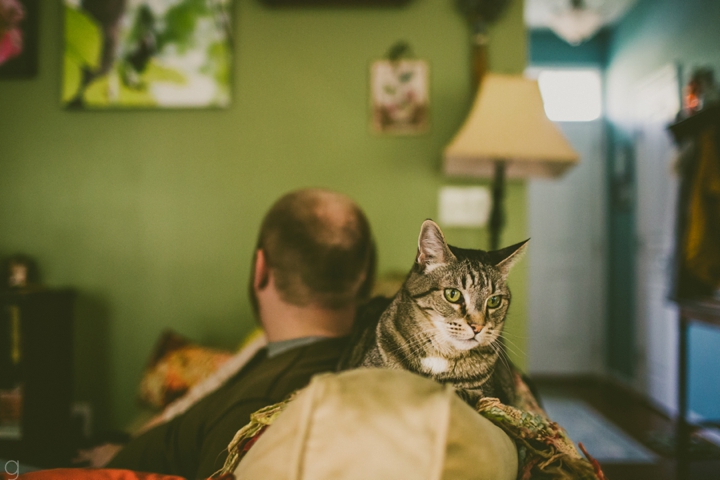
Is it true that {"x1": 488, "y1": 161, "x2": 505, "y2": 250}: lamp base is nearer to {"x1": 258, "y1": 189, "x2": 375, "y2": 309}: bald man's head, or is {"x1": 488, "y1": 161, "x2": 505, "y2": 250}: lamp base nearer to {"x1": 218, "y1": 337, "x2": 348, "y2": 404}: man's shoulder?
{"x1": 258, "y1": 189, "x2": 375, "y2": 309}: bald man's head

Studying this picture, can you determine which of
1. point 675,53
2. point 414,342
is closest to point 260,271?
point 414,342

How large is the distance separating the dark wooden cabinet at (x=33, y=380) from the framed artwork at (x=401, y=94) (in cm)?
160

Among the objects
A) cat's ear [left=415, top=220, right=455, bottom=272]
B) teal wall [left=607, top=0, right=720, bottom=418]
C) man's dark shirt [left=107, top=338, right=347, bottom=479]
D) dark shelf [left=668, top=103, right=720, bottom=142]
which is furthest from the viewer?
teal wall [left=607, top=0, right=720, bottom=418]

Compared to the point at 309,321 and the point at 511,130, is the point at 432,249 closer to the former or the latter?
the point at 309,321

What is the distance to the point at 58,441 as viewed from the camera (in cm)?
167

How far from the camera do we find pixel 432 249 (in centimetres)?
49

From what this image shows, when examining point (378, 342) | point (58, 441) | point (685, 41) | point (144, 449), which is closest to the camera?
point (378, 342)

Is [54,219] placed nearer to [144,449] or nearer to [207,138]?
[207,138]

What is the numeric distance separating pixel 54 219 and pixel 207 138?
83 cm

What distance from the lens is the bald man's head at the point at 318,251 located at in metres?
0.81

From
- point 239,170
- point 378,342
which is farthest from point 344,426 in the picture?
point 239,170

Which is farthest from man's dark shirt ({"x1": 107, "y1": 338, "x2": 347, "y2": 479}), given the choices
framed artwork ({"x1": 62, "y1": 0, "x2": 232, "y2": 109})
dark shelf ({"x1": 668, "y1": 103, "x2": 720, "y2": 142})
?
dark shelf ({"x1": 668, "y1": 103, "x2": 720, "y2": 142})

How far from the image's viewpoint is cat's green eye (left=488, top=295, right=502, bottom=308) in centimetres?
51

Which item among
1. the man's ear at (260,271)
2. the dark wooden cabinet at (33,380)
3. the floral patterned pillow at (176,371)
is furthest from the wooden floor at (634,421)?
the dark wooden cabinet at (33,380)
